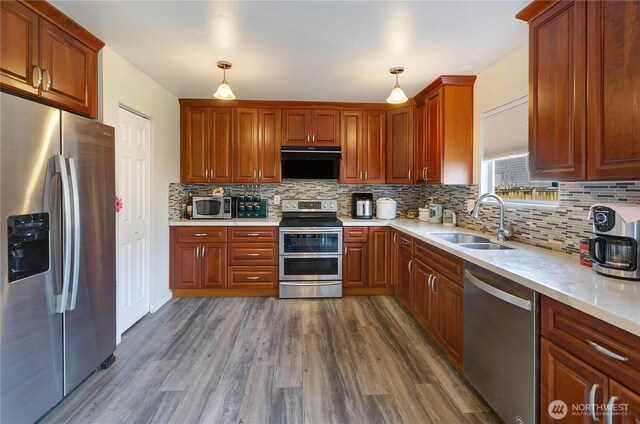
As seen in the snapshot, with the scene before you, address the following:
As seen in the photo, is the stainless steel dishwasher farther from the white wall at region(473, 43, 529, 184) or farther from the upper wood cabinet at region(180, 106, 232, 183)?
the upper wood cabinet at region(180, 106, 232, 183)

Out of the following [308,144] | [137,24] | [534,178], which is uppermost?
[137,24]

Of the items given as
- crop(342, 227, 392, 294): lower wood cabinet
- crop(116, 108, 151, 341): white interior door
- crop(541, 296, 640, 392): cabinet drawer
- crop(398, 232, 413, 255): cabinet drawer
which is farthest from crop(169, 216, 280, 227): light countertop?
crop(541, 296, 640, 392): cabinet drawer

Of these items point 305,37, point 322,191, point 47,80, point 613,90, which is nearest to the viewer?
point 613,90

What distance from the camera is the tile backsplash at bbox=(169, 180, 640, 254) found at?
71.2 inches

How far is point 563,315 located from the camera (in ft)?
4.02

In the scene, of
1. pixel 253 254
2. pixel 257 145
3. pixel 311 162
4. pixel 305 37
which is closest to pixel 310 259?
pixel 253 254

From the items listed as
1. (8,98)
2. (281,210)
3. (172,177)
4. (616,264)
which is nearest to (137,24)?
(8,98)

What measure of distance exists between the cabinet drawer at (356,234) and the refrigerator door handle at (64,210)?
2.65 metres

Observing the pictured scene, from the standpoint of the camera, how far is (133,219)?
2.83 meters

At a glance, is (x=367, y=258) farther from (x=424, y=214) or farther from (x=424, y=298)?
(x=424, y=298)

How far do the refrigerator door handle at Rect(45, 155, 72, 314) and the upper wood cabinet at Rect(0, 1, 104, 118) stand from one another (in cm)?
45

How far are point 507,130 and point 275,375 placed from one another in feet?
8.72

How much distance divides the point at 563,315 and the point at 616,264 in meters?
0.41

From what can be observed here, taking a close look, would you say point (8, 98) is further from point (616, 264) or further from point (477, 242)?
point (477, 242)
